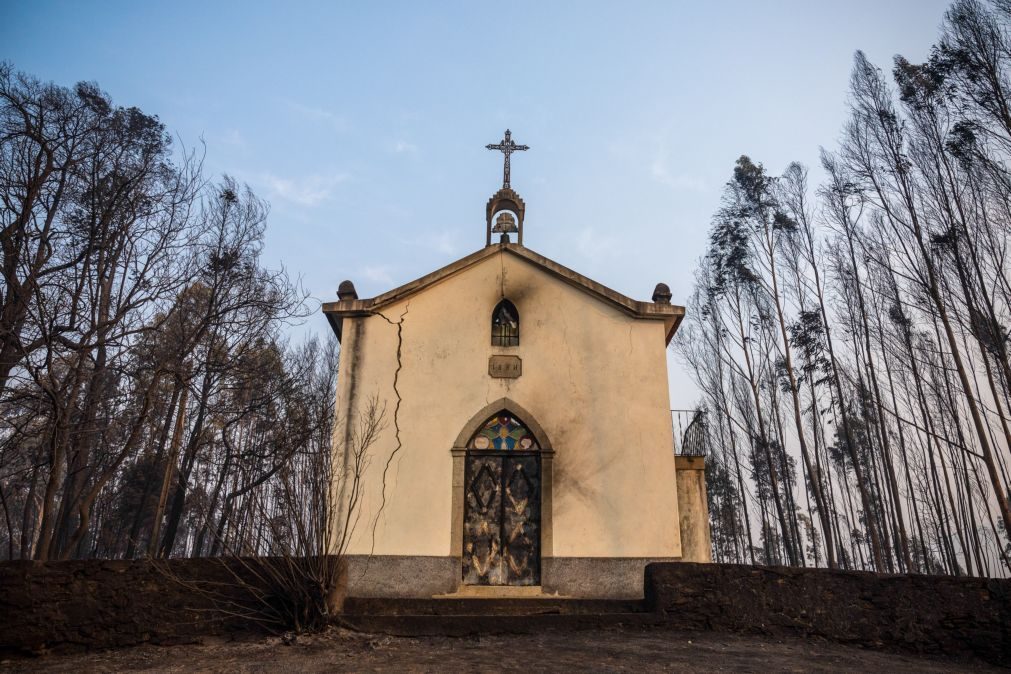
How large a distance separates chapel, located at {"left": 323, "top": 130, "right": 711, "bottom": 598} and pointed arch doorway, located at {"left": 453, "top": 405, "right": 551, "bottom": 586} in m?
0.02

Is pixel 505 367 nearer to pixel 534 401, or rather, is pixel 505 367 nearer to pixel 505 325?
pixel 534 401

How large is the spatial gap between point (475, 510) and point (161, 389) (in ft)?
24.5

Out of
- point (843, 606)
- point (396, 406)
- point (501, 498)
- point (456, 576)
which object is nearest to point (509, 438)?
point (501, 498)

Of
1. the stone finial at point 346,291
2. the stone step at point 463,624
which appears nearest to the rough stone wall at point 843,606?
the stone step at point 463,624

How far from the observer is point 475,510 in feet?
34.1

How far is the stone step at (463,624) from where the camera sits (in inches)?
301

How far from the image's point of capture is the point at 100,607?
7.24 meters


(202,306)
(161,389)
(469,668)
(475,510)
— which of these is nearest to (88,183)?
(202,306)

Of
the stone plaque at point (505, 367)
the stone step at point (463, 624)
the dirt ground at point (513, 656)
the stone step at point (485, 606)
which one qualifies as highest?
the stone plaque at point (505, 367)

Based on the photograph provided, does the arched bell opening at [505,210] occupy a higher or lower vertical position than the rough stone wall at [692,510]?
higher

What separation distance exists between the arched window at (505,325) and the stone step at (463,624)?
15.9 feet

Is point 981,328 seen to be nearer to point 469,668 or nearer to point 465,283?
point 465,283

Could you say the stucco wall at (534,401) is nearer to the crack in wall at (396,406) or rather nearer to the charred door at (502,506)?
the crack in wall at (396,406)

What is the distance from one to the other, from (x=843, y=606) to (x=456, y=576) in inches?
209
